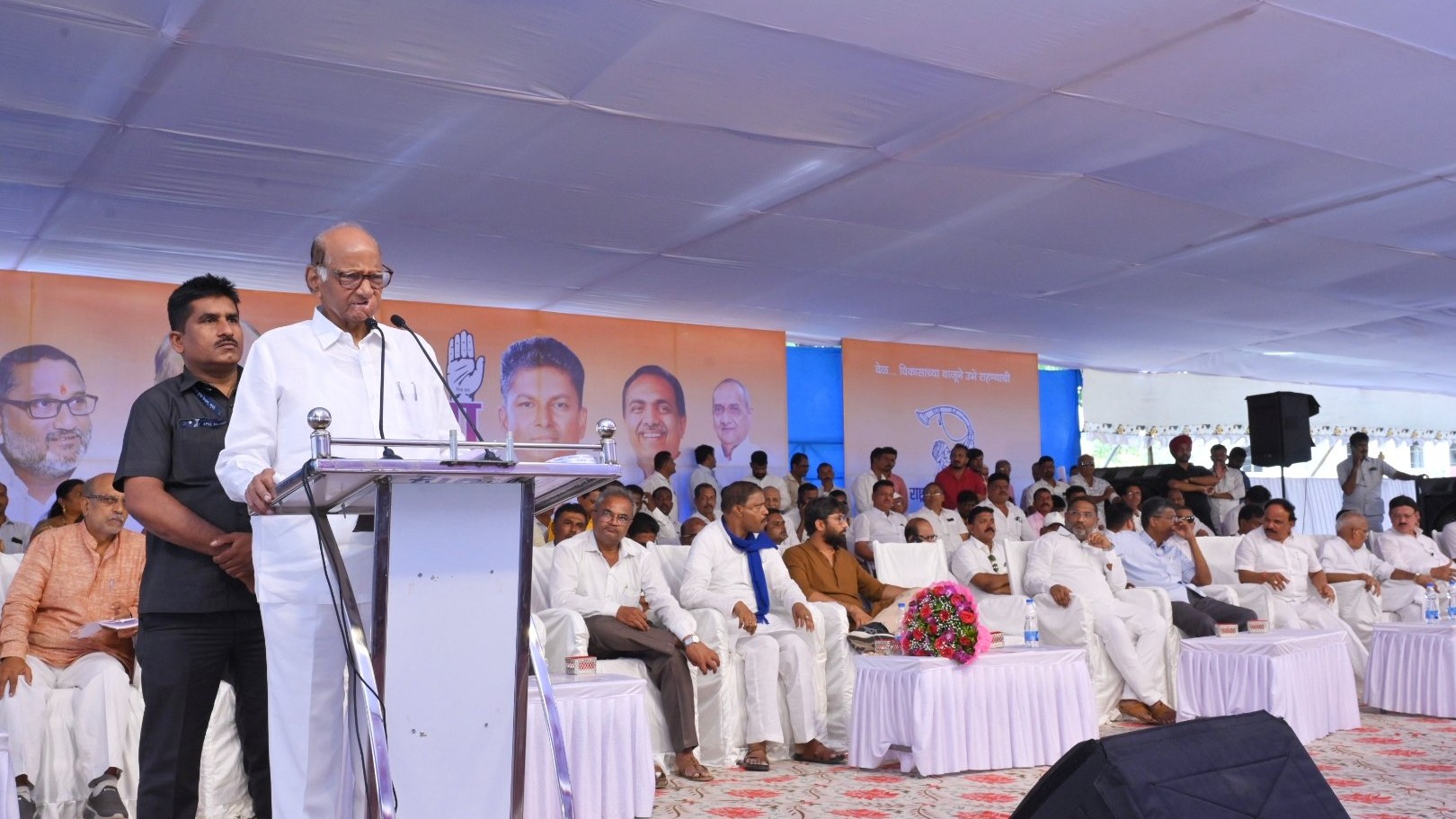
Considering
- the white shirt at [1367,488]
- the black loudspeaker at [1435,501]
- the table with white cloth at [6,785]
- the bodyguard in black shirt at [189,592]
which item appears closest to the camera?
the bodyguard in black shirt at [189,592]

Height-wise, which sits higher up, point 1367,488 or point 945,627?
point 1367,488

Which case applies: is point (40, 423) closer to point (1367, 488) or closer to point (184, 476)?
point (184, 476)

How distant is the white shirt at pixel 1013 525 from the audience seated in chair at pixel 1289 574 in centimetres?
200

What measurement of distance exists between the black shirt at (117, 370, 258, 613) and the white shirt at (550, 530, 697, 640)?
2896mm

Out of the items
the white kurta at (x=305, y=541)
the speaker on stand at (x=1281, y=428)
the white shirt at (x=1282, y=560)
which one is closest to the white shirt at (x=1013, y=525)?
the white shirt at (x=1282, y=560)

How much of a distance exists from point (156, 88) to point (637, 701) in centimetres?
312

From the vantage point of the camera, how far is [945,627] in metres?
5.02

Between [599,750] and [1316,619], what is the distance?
16.1 ft

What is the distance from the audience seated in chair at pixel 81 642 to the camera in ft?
13.6

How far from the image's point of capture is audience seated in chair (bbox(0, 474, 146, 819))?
4156mm

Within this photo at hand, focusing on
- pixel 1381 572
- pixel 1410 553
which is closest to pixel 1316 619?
pixel 1381 572

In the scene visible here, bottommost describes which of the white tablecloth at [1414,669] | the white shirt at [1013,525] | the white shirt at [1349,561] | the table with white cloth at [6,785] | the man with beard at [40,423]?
the white tablecloth at [1414,669]

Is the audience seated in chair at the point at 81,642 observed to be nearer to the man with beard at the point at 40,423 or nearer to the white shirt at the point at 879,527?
the man with beard at the point at 40,423

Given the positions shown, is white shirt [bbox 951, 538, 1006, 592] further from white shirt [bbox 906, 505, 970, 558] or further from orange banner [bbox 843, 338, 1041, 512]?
orange banner [bbox 843, 338, 1041, 512]
